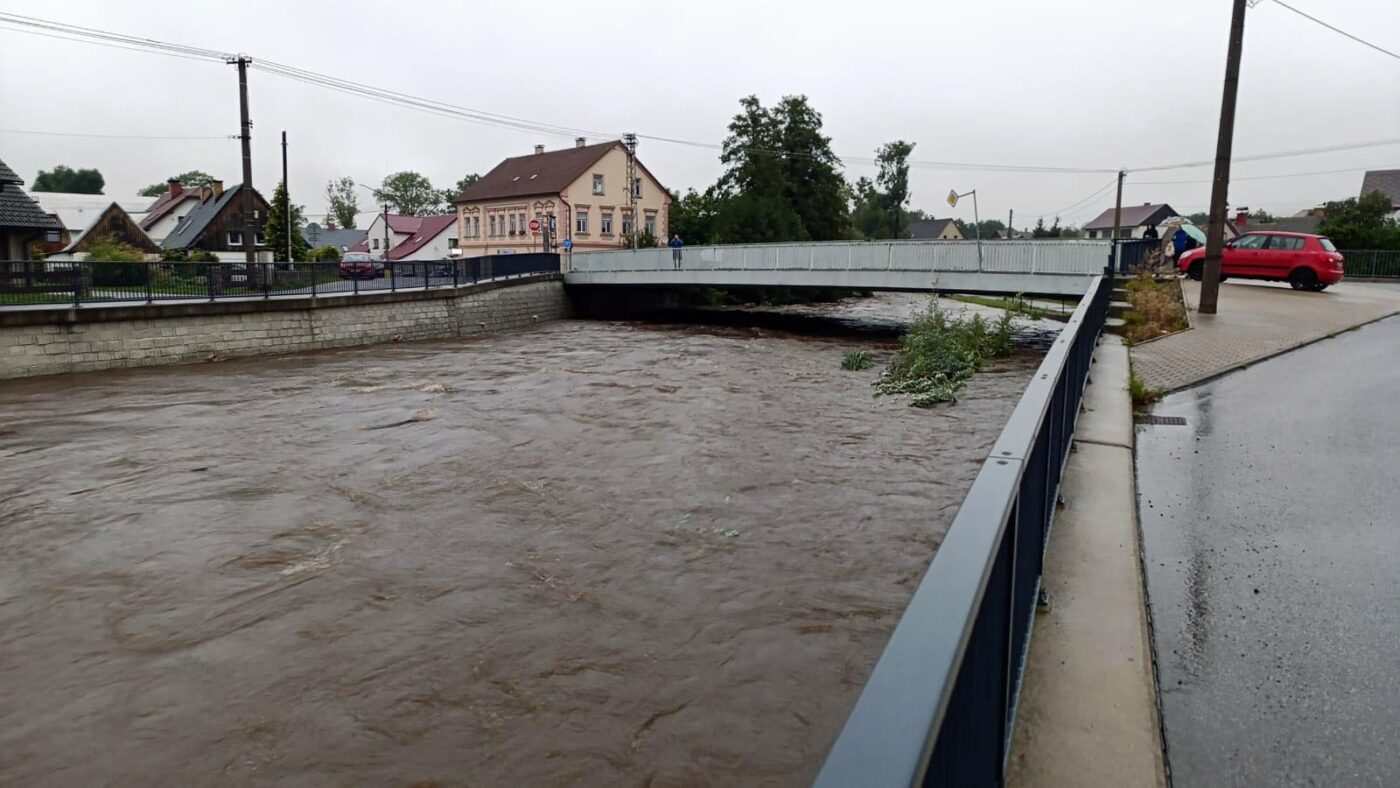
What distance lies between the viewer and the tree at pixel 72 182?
140125mm

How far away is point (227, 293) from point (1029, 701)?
27.3 metres

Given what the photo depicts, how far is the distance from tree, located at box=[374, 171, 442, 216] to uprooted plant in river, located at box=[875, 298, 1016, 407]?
117492 millimetres

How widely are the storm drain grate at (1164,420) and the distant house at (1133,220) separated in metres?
112

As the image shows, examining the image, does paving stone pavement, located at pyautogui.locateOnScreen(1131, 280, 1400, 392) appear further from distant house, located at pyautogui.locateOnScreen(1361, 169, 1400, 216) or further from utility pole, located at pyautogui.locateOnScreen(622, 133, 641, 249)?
distant house, located at pyautogui.locateOnScreen(1361, 169, 1400, 216)

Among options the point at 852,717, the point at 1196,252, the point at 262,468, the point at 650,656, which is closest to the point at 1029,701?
the point at 852,717

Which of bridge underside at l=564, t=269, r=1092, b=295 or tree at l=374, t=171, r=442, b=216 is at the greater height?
tree at l=374, t=171, r=442, b=216

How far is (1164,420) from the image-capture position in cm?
962

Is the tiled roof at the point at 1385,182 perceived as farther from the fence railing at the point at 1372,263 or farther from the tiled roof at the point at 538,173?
the tiled roof at the point at 538,173

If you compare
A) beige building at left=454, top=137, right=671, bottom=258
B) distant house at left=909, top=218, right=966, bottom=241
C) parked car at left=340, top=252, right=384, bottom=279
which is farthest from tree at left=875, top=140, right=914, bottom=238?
parked car at left=340, top=252, right=384, bottom=279

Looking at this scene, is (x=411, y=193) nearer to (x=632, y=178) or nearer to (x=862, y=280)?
(x=632, y=178)

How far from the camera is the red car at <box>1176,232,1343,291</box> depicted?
73.9 feet

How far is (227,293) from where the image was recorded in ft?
84.8

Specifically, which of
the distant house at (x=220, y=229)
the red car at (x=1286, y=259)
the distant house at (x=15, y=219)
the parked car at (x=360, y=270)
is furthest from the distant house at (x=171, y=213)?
the red car at (x=1286, y=259)

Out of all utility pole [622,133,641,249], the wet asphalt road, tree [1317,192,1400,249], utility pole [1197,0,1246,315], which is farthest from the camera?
utility pole [622,133,641,249]
